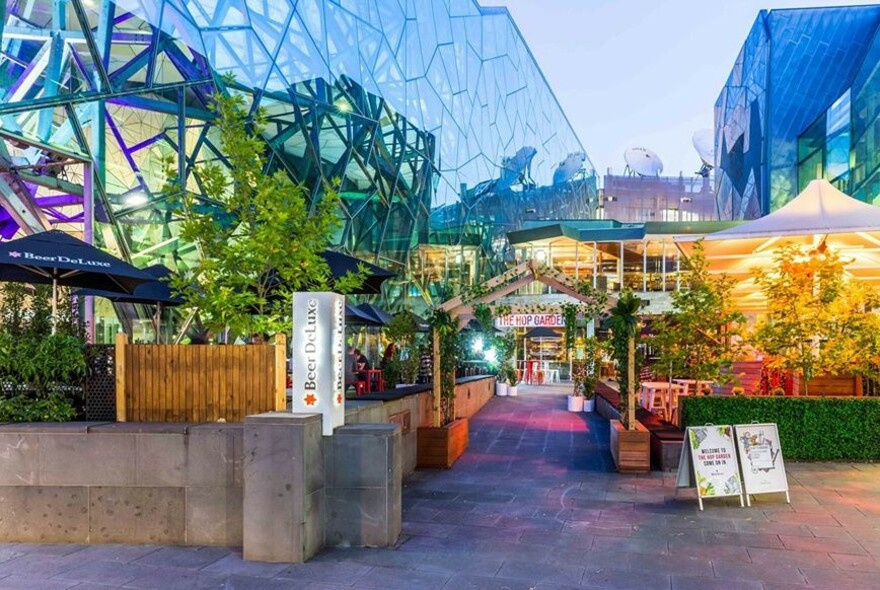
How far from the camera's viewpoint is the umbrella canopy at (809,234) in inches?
443

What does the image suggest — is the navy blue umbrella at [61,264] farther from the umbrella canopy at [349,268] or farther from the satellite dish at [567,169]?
the satellite dish at [567,169]

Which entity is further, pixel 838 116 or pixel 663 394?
pixel 838 116

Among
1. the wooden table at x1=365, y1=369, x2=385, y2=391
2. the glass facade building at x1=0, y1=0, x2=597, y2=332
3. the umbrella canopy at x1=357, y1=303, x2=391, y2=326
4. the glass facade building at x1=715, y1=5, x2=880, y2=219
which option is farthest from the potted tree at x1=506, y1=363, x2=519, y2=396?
the glass facade building at x1=715, y1=5, x2=880, y2=219

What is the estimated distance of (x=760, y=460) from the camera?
26.7ft

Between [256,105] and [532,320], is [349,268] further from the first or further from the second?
[532,320]

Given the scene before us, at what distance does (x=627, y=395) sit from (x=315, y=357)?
6.12 m

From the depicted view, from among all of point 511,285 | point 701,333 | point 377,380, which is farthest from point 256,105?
point 701,333

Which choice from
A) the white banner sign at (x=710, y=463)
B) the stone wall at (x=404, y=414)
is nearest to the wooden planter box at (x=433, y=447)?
the stone wall at (x=404, y=414)

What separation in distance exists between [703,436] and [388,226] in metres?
19.5

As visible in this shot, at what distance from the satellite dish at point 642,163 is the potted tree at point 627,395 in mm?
72163

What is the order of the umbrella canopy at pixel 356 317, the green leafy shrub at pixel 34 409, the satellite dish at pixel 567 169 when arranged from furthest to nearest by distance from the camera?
the satellite dish at pixel 567 169 → the umbrella canopy at pixel 356 317 → the green leafy shrub at pixel 34 409

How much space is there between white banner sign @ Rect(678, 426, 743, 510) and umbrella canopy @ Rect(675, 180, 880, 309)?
4926 mm

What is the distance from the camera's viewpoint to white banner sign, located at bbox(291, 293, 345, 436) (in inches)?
255

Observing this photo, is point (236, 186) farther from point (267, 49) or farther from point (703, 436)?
point (267, 49)
